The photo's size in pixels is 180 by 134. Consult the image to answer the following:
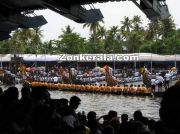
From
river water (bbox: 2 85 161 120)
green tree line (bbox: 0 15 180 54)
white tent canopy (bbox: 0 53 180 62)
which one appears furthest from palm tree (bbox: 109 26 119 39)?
river water (bbox: 2 85 161 120)

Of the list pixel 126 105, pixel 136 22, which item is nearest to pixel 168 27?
pixel 136 22

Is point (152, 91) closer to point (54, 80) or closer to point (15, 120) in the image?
point (54, 80)

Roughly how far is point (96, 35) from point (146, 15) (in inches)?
3114

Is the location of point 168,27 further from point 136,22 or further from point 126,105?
point 126,105

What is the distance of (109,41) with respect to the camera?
271ft

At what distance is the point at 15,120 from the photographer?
520 cm

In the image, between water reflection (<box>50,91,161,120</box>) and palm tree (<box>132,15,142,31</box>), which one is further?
palm tree (<box>132,15,142,31</box>)

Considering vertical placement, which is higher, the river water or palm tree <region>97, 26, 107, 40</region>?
palm tree <region>97, 26, 107, 40</region>

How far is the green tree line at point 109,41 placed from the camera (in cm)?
7262

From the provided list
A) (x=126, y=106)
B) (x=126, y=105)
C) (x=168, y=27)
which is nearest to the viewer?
(x=126, y=106)

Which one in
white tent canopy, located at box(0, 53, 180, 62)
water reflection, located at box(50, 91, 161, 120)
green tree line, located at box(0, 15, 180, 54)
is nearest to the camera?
water reflection, located at box(50, 91, 161, 120)

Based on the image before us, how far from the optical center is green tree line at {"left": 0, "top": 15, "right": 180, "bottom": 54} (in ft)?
238

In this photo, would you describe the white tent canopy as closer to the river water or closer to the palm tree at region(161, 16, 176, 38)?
the river water

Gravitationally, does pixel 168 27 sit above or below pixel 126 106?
above
